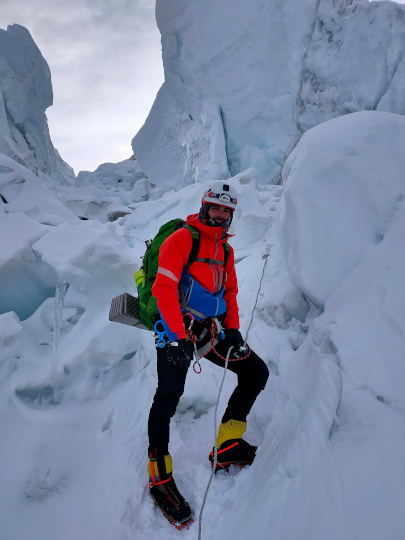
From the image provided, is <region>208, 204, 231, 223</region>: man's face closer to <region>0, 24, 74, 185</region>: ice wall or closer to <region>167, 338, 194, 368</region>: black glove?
<region>167, 338, 194, 368</region>: black glove

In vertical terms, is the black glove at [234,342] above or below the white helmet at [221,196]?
below

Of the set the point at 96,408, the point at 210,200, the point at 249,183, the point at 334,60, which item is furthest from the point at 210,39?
the point at 96,408

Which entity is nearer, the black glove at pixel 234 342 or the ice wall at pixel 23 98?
the black glove at pixel 234 342

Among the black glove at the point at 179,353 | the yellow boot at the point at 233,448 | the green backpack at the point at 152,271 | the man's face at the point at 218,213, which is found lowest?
the yellow boot at the point at 233,448

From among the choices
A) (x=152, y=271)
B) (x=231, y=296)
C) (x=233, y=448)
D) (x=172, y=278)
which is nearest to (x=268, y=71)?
(x=231, y=296)

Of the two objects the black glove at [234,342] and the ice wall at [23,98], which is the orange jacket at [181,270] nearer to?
the black glove at [234,342]

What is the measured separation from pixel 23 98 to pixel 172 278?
23689mm

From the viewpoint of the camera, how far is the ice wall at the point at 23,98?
18064mm

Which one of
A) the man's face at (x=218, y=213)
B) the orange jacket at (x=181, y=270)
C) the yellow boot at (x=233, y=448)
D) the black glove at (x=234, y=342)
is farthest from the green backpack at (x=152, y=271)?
the yellow boot at (x=233, y=448)

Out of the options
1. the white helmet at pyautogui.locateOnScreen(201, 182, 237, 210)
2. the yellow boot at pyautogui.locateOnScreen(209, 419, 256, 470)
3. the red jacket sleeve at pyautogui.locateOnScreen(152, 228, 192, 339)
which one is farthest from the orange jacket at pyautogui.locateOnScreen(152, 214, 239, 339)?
the yellow boot at pyautogui.locateOnScreen(209, 419, 256, 470)

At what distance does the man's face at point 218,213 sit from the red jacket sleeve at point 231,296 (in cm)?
28

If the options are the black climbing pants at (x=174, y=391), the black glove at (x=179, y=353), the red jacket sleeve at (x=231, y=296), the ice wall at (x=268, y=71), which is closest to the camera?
the black glove at (x=179, y=353)

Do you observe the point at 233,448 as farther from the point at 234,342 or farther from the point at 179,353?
the point at 179,353

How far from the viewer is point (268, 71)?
10273mm
